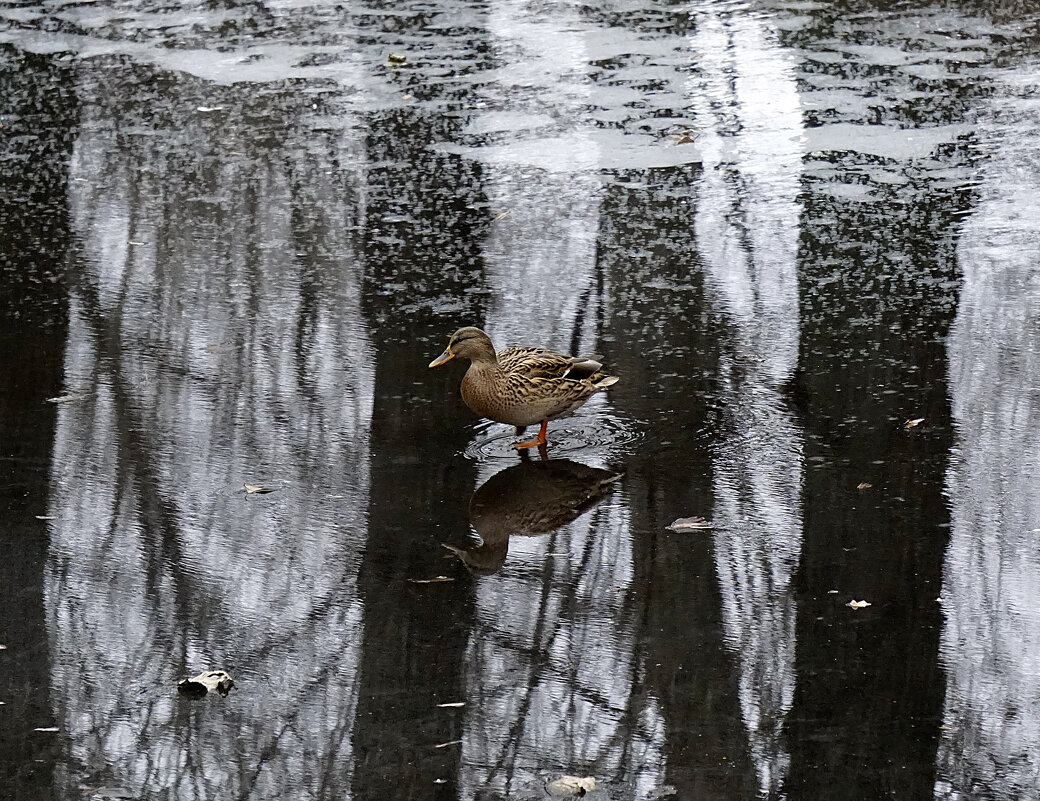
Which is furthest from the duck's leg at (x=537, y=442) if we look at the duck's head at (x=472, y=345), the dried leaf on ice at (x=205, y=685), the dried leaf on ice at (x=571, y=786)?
the dried leaf on ice at (x=571, y=786)

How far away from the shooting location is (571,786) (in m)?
4.00

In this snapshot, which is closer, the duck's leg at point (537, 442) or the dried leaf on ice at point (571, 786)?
the dried leaf on ice at point (571, 786)

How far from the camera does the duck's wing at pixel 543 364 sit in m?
6.25

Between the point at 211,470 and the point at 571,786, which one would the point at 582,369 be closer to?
the point at 211,470

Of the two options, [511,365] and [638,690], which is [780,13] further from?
[638,690]

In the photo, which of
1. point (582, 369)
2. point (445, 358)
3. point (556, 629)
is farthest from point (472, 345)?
point (556, 629)

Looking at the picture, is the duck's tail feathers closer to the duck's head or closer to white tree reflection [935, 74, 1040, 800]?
the duck's head

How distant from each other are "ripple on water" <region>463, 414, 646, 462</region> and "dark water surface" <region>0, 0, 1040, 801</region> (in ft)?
0.08

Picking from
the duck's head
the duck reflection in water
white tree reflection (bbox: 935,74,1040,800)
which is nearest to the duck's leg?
the duck reflection in water

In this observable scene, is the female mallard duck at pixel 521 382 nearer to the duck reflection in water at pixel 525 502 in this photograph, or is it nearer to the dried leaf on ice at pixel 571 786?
the duck reflection in water at pixel 525 502

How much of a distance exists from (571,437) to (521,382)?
0.42 m

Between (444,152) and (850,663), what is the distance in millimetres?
6320

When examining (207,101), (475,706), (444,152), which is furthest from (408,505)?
(207,101)

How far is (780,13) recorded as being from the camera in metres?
12.8
